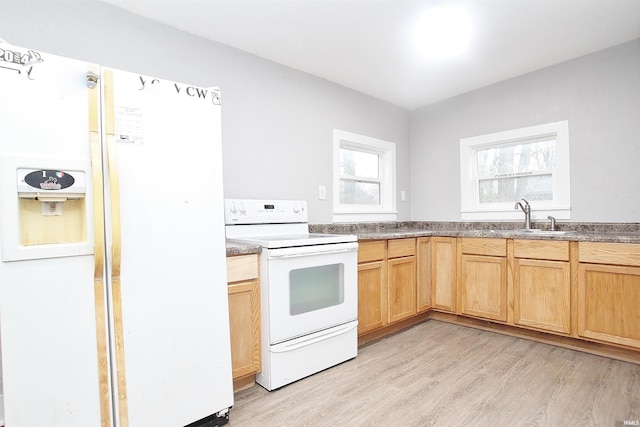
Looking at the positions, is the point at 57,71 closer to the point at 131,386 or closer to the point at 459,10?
the point at 131,386

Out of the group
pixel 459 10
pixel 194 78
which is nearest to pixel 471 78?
pixel 459 10

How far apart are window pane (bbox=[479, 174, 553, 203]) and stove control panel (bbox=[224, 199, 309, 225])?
200cm

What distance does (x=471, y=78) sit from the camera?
309 centimetres

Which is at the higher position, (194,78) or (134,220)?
(194,78)

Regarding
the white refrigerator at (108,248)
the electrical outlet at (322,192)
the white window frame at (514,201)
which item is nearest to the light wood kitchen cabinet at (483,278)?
the white window frame at (514,201)

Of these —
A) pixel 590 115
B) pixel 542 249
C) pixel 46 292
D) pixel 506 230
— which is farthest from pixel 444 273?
pixel 46 292

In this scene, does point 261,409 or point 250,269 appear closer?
point 261,409

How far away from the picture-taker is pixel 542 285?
8.34 ft

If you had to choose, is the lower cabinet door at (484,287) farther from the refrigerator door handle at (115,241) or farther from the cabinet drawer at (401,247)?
the refrigerator door handle at (115,241)

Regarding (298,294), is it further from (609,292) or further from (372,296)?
(609,292)

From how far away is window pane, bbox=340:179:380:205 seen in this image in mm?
3334

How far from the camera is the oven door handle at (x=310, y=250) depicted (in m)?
1.91

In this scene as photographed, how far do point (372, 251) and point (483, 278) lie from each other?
1.07 m

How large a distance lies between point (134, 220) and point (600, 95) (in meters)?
3.47
